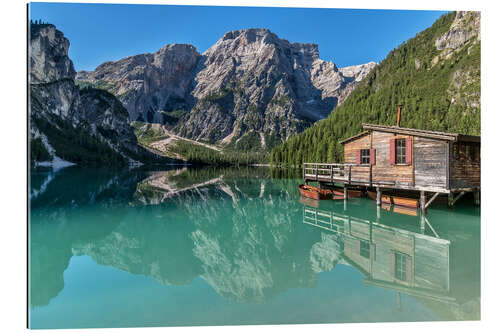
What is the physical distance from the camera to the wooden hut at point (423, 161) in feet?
54.5

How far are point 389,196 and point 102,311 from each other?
20323 mm

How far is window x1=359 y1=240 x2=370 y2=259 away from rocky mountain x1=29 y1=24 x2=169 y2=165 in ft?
342

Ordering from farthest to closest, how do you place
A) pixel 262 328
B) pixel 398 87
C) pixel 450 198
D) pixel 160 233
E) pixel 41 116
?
pixel 41 116
pixel 398 87
pixel 450 198
pixel 160 233
pixel 262 328

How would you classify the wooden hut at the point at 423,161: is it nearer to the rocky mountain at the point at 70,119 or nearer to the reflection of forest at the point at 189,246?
the reflection of forest at the point at 189,246

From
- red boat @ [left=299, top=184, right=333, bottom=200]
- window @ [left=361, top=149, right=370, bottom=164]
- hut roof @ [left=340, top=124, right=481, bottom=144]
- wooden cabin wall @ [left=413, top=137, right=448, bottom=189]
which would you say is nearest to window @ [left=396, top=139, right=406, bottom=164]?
hut roof @ [left=340, top=124, right=481, bottom=144]

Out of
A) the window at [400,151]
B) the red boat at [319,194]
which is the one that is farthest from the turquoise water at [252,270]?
the red boat at [319,194]

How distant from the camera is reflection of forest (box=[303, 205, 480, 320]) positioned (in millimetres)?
7047

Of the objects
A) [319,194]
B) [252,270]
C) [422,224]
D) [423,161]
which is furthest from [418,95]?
[252,270]

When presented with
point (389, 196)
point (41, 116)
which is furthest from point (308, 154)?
point (41, 116)

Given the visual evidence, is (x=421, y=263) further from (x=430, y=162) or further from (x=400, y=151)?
(x=400, y=151)

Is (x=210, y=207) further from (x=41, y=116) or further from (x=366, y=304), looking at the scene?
(x=41, y=116)

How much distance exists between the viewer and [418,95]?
89.3m
